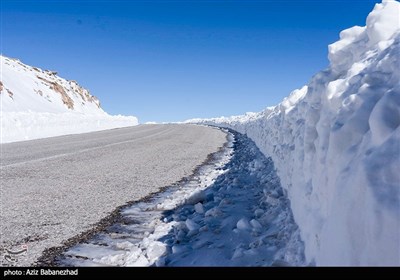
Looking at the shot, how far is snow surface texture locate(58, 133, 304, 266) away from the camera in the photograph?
3389mm

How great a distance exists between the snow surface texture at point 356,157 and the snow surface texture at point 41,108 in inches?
645

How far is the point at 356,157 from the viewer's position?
2.22m

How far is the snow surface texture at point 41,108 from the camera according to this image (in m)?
19.9

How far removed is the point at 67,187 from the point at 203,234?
337 cm

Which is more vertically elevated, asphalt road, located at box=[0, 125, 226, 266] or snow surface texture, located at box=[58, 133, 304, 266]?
asphalt road, located at box=[0, 125, 226, 266]

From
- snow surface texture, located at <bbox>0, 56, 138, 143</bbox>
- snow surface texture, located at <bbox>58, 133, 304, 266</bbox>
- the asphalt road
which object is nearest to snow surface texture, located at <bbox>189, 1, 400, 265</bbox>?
snow surface texture, located at <bbox>58, 133, 304, 266</bbox>

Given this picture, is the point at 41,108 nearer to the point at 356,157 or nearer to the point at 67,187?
the point at 67,187

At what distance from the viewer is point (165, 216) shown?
16.7 ft

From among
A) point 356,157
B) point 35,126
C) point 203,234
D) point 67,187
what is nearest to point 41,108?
point 35,126

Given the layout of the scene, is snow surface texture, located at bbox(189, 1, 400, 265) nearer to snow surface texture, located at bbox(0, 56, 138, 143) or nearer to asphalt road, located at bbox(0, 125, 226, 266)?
asphalt road, located at bbox(0, 125, 226, 266)

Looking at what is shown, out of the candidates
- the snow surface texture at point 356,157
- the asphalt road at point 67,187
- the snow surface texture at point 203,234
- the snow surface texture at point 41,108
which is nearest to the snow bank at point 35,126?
the snow surface texture at point 41,108

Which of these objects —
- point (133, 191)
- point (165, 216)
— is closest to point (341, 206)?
point (165, 216)

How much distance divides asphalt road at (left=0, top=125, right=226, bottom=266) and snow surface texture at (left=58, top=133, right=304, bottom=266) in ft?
1.45
